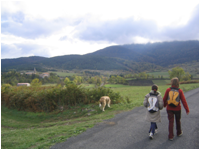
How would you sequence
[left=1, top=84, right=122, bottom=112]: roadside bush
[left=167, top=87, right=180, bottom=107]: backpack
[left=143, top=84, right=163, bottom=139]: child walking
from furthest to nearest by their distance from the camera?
[left=1, top=84, right=122, bottom=112]: roadside bush < [left=143, top=84, right=163, bottom=139]: child walking < [left=167, top=87, right=180, bottom=107]: backpack

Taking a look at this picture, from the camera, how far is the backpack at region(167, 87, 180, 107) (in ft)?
15.9

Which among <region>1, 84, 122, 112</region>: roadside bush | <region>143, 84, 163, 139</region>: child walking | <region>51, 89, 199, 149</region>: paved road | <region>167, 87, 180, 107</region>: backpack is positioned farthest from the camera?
<region>1, 84, 122, 112</region>: roadside bush

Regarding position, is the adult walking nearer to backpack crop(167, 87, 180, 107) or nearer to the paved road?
backpack crop(167, 87, 180, 107)

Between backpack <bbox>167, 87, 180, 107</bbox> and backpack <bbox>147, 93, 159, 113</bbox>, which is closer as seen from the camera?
backpack <bbox>167, 87, 180, 107</bbox>

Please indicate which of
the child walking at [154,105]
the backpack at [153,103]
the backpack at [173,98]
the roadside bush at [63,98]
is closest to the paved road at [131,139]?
the child walking at [154,105]

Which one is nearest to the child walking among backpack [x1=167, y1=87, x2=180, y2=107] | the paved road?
backpack [x1=167, y1=87, x2=180, y2=107]

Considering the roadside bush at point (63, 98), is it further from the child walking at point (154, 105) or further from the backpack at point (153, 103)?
the backpack at point (153, 103)

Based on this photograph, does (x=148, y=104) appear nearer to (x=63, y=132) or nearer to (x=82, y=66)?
(x=63, y=132)

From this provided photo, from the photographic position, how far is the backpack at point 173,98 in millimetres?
4859

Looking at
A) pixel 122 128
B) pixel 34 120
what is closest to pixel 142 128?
pixel 122 128

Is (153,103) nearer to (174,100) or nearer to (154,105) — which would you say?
(154,105)

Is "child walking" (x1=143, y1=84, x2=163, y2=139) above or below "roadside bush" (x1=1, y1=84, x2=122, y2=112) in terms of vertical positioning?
above

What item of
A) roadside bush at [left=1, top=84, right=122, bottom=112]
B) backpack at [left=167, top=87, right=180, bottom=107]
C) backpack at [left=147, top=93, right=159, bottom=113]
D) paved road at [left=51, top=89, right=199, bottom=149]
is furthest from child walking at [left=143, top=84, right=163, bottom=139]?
roadside bush at [left=1, top=84, right=122, bottom=112]

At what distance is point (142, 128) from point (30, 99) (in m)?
11.2
